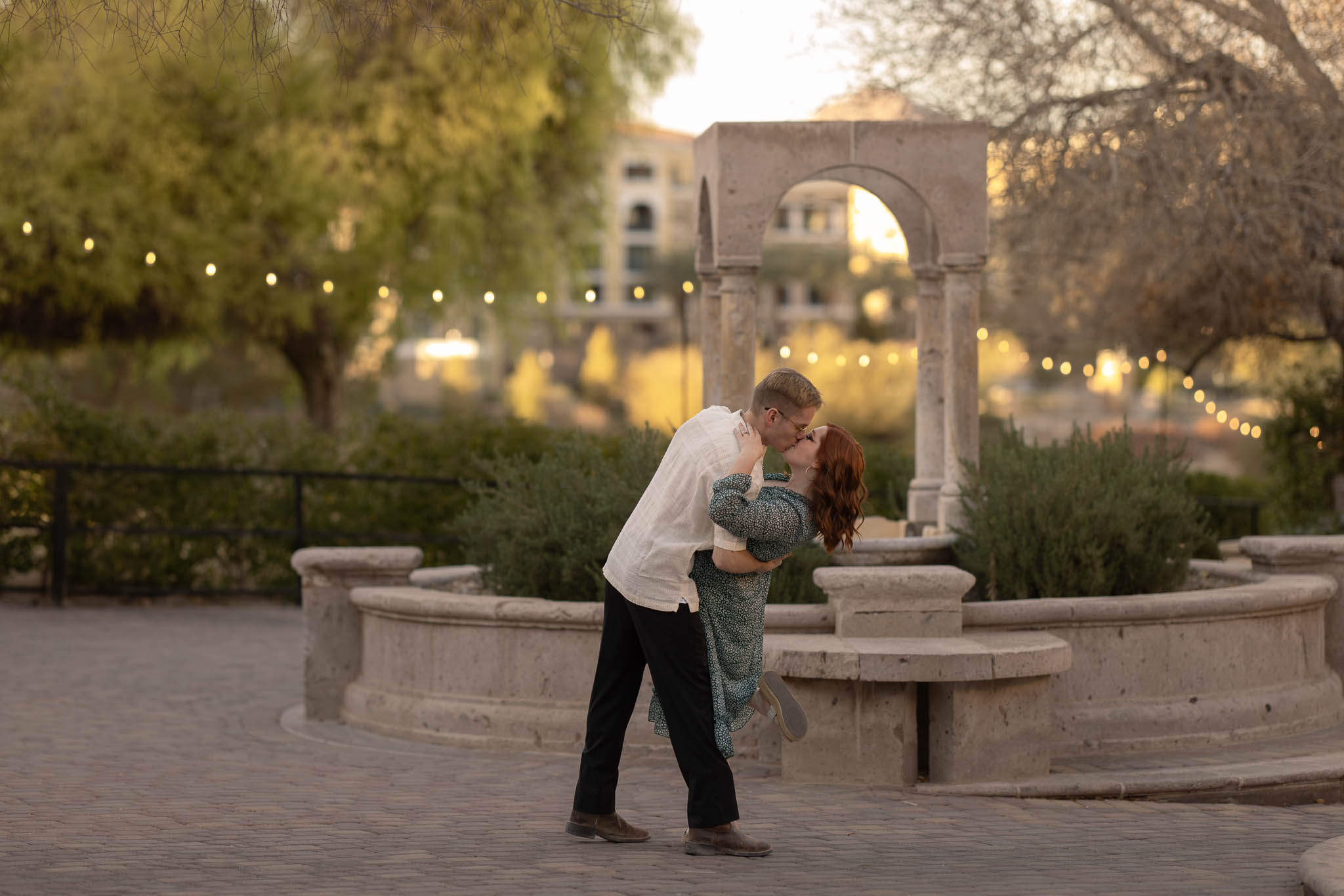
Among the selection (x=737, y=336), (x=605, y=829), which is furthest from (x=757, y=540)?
(x=737, y=336)

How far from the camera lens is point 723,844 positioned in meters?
5.33

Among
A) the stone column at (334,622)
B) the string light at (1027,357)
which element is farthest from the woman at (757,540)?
the string light at (1027,357)

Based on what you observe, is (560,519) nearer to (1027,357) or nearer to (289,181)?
(289,181)

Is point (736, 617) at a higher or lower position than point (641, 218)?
lower

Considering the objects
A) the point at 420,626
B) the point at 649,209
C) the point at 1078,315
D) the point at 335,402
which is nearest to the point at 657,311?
the point at 649,209

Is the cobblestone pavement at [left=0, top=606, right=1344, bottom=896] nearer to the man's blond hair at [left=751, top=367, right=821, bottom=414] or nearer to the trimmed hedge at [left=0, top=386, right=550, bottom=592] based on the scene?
the man's blond hair at [left=751, top=367, right=821, bottom=414]

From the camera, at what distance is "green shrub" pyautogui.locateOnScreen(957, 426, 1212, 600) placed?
25.9ft

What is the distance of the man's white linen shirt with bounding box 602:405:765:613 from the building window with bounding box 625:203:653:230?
97.2m

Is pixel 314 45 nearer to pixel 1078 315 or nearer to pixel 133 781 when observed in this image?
pixel 1078 315

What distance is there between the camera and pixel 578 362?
290ft

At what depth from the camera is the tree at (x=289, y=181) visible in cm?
2095

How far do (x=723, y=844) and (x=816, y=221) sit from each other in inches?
3479

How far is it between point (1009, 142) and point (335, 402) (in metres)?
14.4

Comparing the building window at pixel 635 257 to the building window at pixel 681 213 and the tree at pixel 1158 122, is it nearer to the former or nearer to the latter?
the building window at pixel 681 213
